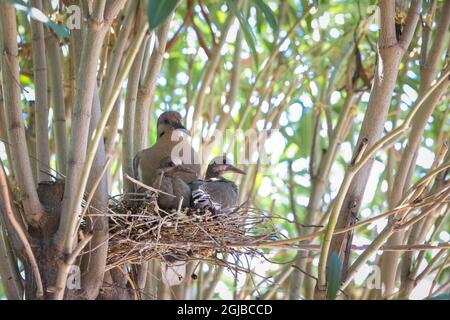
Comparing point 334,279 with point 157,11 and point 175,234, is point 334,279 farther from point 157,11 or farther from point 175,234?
point 157,11

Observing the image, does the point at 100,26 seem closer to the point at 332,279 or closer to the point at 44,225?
the point at 44,225

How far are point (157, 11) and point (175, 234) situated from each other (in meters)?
0.96

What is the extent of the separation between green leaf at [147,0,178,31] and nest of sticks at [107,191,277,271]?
0.79m

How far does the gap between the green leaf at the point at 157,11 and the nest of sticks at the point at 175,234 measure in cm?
79

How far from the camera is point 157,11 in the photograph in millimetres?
1641

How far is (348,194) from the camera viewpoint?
7.36 ft

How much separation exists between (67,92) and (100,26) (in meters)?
1.42

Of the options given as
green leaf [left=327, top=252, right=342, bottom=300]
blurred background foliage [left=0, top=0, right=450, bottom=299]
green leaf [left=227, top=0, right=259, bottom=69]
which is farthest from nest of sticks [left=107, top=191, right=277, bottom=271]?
blurred background foliage [left=0, top=0, right=450, bottom=299]

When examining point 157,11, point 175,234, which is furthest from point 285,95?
point 157,11

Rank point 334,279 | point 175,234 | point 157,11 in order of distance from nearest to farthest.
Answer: point 157,11
point 334,279
point 175,234

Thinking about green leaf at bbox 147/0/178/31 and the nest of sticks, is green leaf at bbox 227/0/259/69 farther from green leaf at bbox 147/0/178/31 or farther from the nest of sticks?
the nest of sticks

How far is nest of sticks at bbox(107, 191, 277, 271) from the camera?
2324mm

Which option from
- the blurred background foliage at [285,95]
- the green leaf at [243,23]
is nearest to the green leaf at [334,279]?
the green leaf at [243,23]

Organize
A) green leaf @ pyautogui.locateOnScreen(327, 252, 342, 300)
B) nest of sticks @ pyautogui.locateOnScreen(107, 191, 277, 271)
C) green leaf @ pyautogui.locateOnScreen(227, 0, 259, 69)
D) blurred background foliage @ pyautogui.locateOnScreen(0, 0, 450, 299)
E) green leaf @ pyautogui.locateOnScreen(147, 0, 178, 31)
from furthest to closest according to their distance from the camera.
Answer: blurred background foliage @ pyautogui.locateOnScreen(0, 0, 450, 299) → nest of sticks @ pyautogui.locateOnScreen(107, 191, 277, 271) → green leaf @ pyautogui.locateOnScreen(227, 0, 259, 69) → green leaf @ pyautogui.locateOnScreen(327, 252, 342, 300) → green leaf @ pyautogui.locateOnScreen(147, 0, 178, 31)
